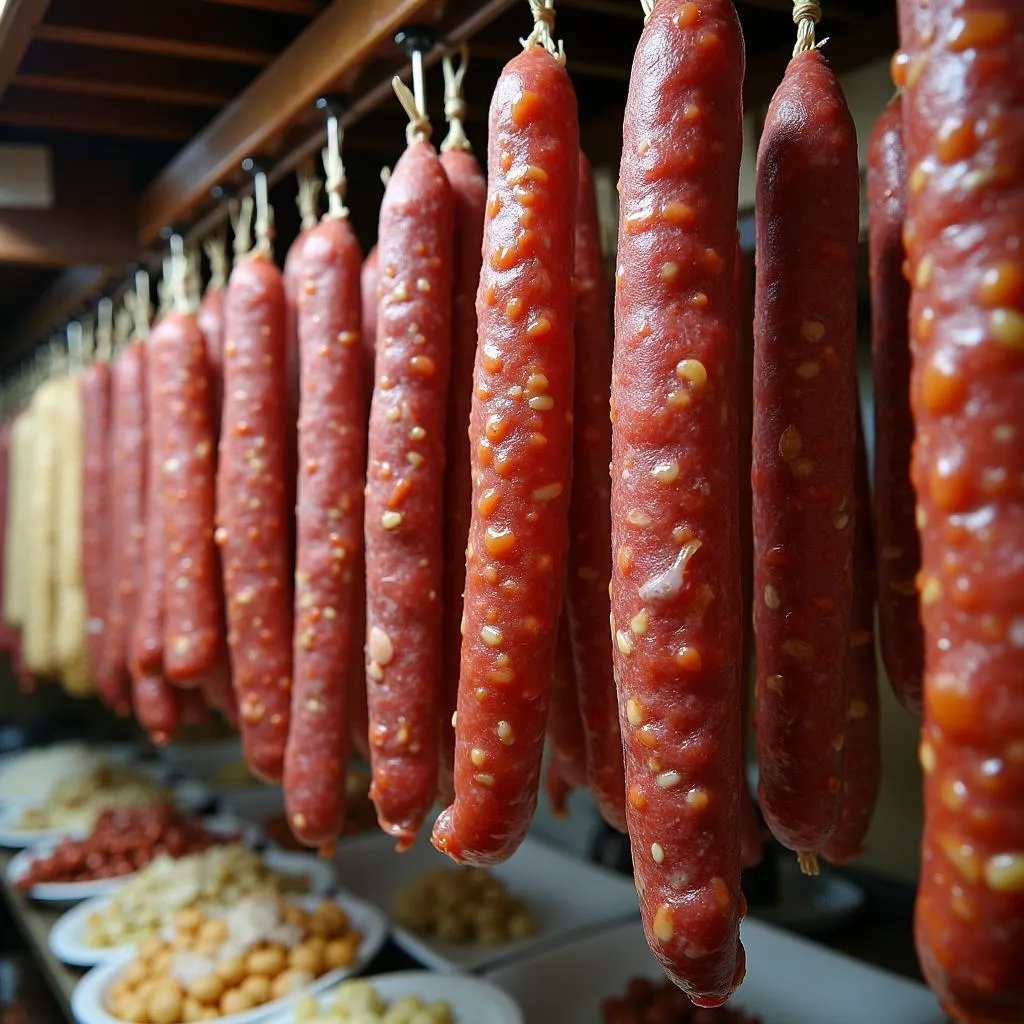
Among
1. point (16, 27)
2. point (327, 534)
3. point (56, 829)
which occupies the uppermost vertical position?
point (16, 27)

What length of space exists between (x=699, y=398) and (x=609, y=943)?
183 centimetres

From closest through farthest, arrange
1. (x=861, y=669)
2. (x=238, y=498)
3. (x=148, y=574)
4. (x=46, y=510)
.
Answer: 1. (x=861, y=669)
2. (x=238, y=498)
3. (x=148, y=574)
4. (x=46, y=510)

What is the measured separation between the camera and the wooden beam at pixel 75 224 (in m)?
2.33

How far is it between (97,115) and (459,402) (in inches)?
54.6

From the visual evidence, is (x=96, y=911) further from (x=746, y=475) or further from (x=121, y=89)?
(x=746, y=475)

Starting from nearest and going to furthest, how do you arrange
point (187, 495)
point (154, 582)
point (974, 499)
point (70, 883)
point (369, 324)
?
point (974, 499) → point (369, 324) → point (187, 495) → point (154, 582) → point (70, 883)

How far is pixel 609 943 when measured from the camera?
2.27 metres

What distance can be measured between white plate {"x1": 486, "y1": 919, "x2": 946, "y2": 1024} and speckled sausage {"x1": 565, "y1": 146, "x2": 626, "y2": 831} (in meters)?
1.09

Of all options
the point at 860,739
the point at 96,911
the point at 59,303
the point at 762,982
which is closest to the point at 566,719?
the point at 860,739

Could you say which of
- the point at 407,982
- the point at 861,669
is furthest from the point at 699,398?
the point at 407,982

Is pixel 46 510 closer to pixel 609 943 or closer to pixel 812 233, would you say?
pixel 609 943

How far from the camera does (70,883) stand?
2.84 meters

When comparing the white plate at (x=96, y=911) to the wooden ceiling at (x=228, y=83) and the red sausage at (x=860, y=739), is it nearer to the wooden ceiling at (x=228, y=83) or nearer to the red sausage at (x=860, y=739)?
the wooden ceiling at (x=228, y=83)

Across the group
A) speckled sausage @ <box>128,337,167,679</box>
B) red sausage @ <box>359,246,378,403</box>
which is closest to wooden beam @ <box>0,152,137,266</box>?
speckled sausage @ <box>128,337,167,679</box>
